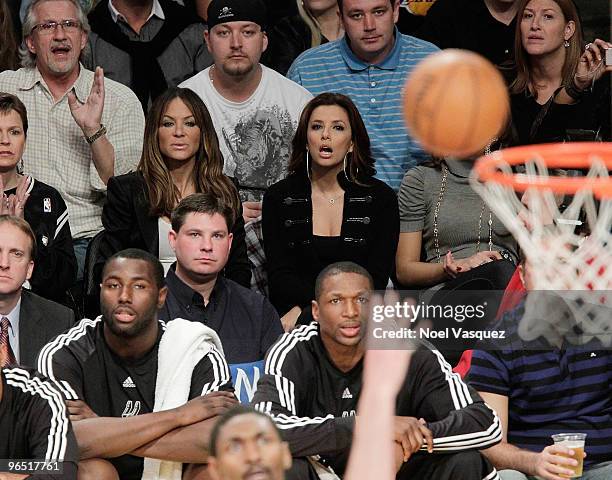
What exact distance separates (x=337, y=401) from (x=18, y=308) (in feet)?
4.96

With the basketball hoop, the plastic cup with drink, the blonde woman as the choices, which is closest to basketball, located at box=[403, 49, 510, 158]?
the basketball hoop

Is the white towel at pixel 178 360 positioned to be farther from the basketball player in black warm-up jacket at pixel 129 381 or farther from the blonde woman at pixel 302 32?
the blonde woman at pixel 302 32

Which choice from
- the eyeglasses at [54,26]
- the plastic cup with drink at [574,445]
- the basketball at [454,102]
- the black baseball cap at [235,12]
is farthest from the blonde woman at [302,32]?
the plastic cup with drink at [574,445]

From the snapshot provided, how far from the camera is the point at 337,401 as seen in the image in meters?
5.10

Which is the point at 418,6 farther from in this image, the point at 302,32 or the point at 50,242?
the point at 50,242

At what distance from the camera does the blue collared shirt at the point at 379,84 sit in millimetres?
6785

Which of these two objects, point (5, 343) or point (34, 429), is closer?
point (34, 429)

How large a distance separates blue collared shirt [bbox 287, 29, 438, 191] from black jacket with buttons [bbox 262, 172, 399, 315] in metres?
0.46

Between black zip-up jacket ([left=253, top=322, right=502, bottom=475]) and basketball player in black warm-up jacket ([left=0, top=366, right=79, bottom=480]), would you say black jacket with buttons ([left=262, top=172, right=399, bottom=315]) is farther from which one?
basketball player in black warm-up jacket ([left=0, top=366, right=79, bottom=480])

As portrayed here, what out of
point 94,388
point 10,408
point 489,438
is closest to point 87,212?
point 94,388

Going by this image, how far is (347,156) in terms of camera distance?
6.38 meters

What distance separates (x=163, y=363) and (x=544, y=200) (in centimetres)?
169

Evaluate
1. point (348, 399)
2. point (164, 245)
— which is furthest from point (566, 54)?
point (348, 399)

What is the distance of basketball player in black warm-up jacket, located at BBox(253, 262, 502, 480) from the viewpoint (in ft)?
15.8
